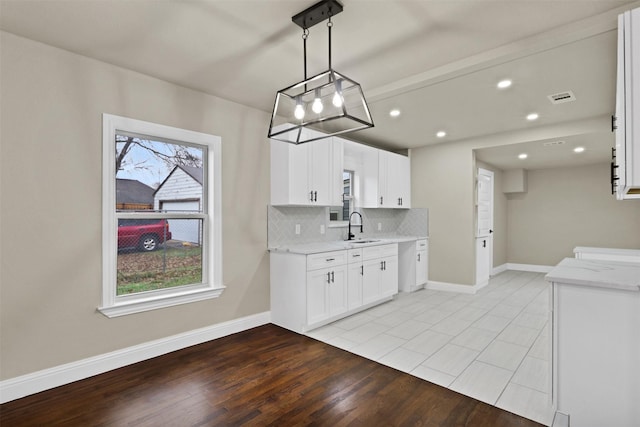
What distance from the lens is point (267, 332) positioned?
3.71 meters

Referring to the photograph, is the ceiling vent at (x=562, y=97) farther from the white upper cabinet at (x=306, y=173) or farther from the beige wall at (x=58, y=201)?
the beige wall at (x=58, y=201)

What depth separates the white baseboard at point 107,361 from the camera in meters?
2.38

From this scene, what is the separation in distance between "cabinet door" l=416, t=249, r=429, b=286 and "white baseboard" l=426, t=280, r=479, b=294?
146 mm

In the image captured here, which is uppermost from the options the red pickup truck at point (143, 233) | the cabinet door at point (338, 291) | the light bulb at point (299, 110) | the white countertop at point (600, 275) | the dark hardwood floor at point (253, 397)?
the light bulb at point (299, 110)

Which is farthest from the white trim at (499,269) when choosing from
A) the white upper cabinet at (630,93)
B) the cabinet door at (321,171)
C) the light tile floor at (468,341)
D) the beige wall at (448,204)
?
the white upper cabinet at (630,93)

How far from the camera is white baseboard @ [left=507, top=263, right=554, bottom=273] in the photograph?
7340 millimetres

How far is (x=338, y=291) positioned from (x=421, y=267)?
7.45 feet

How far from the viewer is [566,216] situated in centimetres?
707

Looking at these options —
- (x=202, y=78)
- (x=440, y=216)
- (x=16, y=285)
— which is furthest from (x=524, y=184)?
(x=16, y=285)

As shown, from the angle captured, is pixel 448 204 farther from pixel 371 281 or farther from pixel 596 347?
pixel 596 347

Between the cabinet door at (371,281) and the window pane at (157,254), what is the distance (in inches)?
81.7

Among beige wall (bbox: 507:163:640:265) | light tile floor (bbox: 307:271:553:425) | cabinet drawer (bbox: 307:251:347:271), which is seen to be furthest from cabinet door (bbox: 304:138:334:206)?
beige wall (bbox: 507:163:640:265)

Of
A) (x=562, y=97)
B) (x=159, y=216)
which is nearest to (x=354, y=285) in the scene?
(x=159, y=216)

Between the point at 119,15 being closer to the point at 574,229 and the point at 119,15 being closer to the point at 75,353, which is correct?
the point at 75,353
